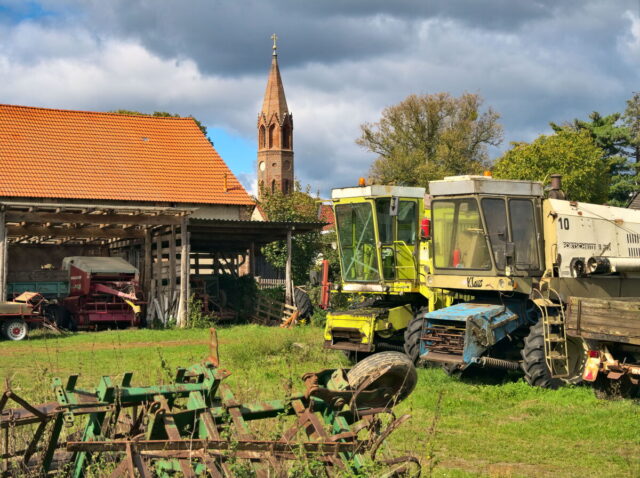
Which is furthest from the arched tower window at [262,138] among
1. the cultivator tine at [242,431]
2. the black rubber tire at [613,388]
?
the cultivator tine at [242,431]

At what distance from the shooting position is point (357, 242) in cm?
1537

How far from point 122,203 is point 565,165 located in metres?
23.3

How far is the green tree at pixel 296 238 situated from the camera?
115ft

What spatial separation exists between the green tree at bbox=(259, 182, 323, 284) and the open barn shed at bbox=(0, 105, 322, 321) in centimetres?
380

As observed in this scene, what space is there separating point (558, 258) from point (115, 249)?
21176mm

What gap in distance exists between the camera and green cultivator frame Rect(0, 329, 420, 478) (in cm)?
514

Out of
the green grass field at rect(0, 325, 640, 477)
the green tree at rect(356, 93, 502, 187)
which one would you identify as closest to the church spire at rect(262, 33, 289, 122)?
the green tree at rect(356, 93, 502, 187)

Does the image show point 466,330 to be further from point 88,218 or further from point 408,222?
point 88,218

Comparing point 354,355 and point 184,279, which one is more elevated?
point 184,279

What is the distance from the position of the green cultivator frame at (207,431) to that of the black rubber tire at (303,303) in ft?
67.1

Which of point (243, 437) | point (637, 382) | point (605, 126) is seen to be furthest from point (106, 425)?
point (605, 126)

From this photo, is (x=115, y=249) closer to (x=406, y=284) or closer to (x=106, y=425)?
(x=406, y=284)

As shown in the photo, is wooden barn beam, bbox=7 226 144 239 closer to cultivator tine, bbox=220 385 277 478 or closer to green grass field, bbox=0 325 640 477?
green grass field, bbox=0 325 640 477

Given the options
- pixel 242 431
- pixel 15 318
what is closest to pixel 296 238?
pixel 15 318
